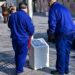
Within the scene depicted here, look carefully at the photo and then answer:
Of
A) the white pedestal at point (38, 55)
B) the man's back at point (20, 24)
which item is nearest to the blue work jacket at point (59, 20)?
the man's back at point (20, 24)

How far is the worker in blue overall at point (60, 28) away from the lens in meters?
8.02

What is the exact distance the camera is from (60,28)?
8.15 metres

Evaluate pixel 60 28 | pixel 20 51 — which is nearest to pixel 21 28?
pixel 20 51

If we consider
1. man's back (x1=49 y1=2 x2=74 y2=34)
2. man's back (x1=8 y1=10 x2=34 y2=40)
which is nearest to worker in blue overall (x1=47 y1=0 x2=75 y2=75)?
man's back (x1=49 y1=2 x2=74 y2=34)

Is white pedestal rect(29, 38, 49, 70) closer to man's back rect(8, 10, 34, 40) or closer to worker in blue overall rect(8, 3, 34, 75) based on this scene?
worker in blue overall rect(8, 3, 34, 75)

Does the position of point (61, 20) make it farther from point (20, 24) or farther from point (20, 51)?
point (20, 51)

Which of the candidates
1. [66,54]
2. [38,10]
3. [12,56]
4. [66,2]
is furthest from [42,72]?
[38,10]

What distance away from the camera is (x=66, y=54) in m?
8.45

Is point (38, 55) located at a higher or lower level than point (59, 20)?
lower

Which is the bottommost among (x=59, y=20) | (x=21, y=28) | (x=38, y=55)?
(x=38, y=55)

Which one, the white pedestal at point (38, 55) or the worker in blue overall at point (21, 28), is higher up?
the worker in blue overall at point (21, 28)

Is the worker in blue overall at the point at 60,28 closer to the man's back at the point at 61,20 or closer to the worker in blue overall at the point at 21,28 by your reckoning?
the man's back at the point at 61,20

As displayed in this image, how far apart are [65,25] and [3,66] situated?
2.39 m

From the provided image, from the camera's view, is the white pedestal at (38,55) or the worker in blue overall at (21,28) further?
the white pedestal at (38,55)
